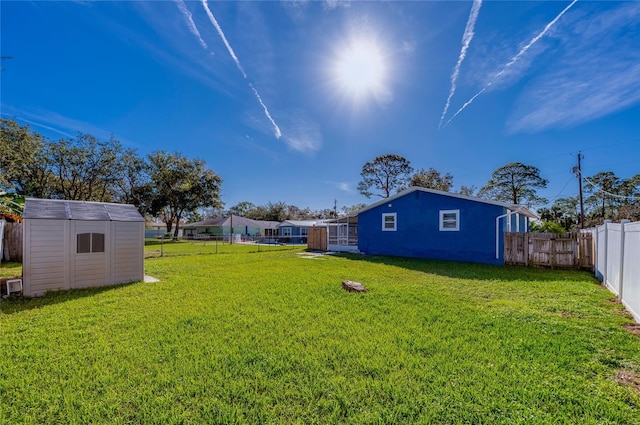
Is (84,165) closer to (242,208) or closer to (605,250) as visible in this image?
(605,250)

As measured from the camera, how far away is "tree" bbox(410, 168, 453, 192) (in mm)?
30781

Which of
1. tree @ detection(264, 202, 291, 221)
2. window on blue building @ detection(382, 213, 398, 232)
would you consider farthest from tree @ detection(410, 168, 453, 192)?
tree @ detection(264, 202, 291, 221)

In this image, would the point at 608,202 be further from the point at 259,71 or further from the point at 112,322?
the point at 112,322

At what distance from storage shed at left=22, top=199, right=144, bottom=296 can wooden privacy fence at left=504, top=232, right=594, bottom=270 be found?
13.7 metres

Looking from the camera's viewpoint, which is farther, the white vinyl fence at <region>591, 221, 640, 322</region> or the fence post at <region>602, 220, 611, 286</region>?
the fence post at <region>602, 220, 611, 286</region>

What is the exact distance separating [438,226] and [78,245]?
44.1ft

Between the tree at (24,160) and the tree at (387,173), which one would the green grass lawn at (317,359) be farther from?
the tree at (387,173)

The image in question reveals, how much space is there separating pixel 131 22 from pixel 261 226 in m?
34.9

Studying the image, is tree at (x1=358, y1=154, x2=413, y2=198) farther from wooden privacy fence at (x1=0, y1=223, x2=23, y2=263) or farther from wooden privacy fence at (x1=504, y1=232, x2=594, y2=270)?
wooden privacy fence at (x1=0, y1=223, x2=23, y2=263)

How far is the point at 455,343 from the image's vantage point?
3.49 metres

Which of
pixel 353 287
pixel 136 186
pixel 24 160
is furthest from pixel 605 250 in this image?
pixel 136 186

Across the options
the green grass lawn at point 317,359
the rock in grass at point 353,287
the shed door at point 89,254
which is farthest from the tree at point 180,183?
the rock in grass at point 353,287

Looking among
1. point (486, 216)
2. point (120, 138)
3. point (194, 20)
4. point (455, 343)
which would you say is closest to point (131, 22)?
point (194, 20)

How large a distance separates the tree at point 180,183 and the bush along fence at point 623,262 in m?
33.4
